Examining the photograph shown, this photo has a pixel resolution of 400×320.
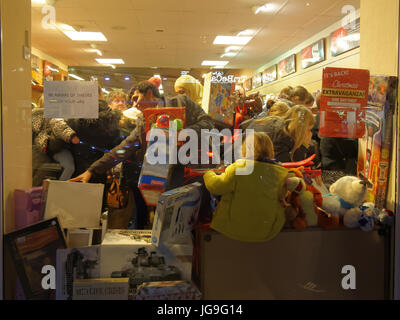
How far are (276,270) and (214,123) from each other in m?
0.95

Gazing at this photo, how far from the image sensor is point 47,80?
2.12 metres

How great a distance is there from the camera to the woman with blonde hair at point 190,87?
2299 millimetres

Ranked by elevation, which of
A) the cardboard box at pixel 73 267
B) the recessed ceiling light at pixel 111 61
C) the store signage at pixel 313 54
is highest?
the store signage at pixel 313 54

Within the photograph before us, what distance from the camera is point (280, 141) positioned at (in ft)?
7.43

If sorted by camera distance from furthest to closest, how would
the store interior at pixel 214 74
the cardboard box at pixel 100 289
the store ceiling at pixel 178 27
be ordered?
1. the store ceiling at pixel 178 27
2. the store interior at pixel 214 74
3. the cardboard box at pixel 100 289

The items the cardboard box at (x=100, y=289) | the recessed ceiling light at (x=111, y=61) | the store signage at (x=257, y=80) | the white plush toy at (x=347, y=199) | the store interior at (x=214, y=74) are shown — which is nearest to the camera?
the cardboard box at (x=100, y=289)

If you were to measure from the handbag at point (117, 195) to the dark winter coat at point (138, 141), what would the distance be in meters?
0.12

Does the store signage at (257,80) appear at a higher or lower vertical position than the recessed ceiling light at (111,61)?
lower

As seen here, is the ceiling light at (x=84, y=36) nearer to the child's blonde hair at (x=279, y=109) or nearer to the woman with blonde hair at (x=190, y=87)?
the woman with blonde hair at (x=190, y=87)

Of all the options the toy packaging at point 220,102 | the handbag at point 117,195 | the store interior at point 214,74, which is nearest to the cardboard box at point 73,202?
the store interior at point 214,74

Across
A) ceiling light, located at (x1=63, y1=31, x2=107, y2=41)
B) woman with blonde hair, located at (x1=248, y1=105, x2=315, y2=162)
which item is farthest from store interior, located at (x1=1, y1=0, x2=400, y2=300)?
woman with blonde hair, located at (x1=248, y1=105, x2=315, y2=162)

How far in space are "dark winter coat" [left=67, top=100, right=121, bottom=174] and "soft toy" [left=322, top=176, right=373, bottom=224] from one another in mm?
1355

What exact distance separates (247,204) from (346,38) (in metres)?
1.38

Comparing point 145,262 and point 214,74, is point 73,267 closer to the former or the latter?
point 145,262
